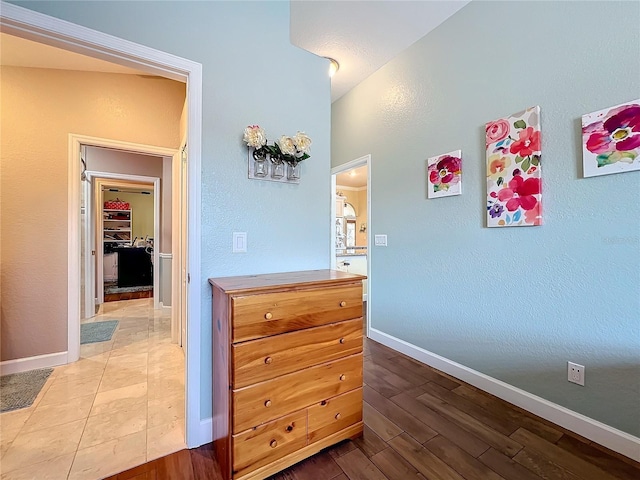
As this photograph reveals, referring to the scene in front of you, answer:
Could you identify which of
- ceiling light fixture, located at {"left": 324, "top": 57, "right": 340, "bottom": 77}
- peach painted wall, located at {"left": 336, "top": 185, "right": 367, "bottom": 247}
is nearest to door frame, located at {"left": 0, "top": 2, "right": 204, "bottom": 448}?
ceiling light fixture, located at {"left": 324, "top": 57, "right": 340, "bottom": 77}

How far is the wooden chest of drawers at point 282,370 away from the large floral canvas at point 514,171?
1.22m

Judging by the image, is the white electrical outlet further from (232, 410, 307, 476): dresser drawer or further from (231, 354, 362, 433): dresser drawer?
(232, 410, 307, 476): dresser drawer

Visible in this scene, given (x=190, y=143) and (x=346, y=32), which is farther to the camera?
(x=346, y=32)

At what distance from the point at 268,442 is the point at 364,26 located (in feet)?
10.1

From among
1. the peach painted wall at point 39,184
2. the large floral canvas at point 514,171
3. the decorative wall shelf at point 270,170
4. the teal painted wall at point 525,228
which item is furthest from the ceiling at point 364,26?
the peach painted wall at point 39,184

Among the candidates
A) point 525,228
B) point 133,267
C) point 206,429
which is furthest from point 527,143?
point 133,267

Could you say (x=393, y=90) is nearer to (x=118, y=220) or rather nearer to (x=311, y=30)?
(x=311, y=30)

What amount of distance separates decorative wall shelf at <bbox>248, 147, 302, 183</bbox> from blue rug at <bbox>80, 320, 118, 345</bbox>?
2.89m

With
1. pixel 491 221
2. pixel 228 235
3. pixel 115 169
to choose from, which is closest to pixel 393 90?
pixel 491 221

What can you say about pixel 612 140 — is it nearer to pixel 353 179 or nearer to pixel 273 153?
pixel 273 153

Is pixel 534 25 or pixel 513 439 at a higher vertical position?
pixel 534 25

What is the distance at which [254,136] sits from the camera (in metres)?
1.57

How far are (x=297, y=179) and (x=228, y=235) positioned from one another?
60 cm

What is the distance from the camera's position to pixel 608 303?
4.79ft
